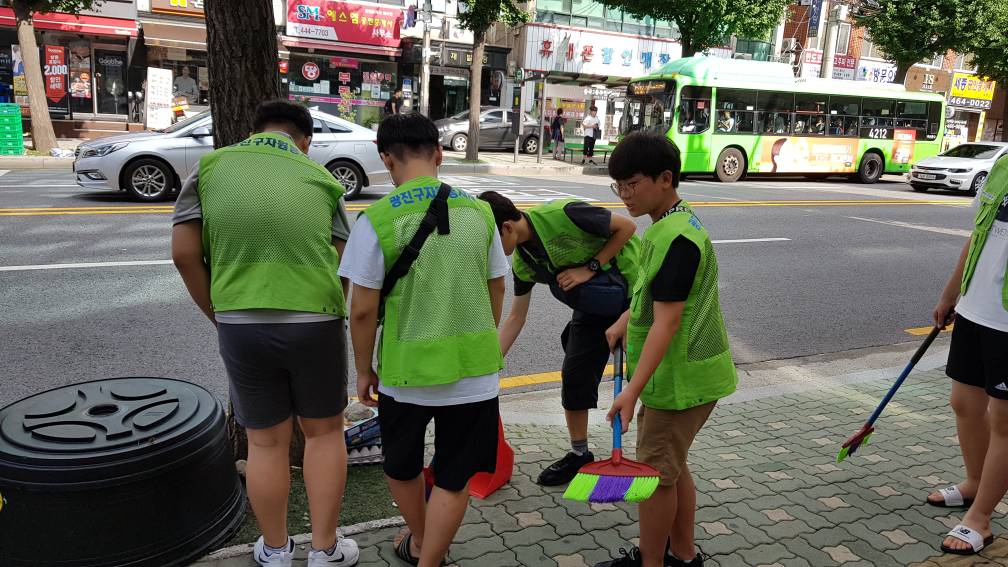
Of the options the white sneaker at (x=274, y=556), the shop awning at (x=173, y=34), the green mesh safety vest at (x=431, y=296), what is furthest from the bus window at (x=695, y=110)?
the white sneaker at (x=274, y=556)

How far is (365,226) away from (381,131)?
0.34 meters

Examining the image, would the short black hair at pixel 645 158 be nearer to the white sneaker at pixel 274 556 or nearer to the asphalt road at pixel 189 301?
the white sneaker at pixel 274 556

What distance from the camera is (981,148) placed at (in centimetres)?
2042

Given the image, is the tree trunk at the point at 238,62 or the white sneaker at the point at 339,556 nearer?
the white sneaker at the point at 339,556

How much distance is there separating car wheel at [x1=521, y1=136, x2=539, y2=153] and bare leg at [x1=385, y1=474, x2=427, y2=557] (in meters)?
24.2

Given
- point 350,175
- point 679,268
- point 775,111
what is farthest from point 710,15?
point 679,268

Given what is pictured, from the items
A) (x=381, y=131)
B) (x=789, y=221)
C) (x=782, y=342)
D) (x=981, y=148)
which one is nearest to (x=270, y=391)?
(x=381, y=131)

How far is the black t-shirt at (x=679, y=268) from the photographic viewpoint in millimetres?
2303

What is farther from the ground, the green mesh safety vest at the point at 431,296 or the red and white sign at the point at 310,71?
the red and white sign at the point at 310,71

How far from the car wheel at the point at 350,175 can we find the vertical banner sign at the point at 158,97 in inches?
344

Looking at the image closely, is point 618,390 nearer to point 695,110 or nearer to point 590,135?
point 695,110

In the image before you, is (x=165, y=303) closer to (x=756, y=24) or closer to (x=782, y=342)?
(x=782, y=342)

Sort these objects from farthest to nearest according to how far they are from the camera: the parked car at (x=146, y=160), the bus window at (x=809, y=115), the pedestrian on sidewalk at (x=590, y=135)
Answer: the pedestrian on sidewalk at (x=590, y=135) → the bus window at (x=809, y=115) → the parked car at (x=146, y=160)

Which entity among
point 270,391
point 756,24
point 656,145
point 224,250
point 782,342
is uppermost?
point 756,24
